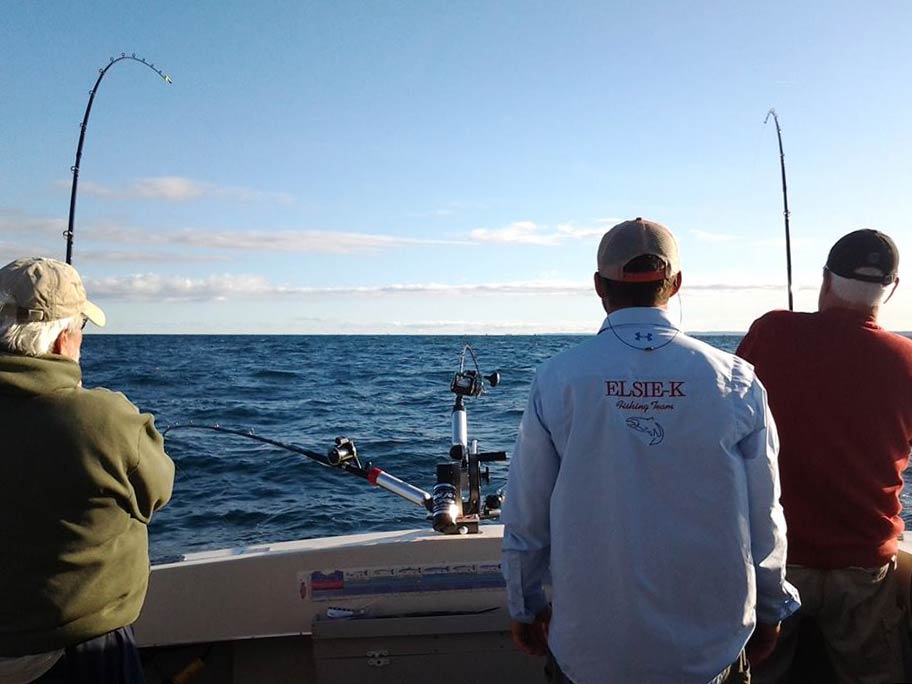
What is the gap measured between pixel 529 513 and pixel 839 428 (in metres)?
0.95

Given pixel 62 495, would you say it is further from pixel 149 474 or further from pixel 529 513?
pixel 529 513

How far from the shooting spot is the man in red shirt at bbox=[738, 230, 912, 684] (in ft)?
6.97

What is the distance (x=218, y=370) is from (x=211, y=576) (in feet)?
99.0

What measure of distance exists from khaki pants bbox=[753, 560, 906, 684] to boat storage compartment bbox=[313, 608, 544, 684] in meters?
1.17

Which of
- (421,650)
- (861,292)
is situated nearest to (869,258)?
(861,292)

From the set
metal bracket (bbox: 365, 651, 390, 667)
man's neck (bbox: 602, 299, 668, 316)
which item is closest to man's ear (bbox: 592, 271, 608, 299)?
man's neck (bbox: 602, 299, 668, 316)

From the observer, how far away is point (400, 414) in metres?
17.2

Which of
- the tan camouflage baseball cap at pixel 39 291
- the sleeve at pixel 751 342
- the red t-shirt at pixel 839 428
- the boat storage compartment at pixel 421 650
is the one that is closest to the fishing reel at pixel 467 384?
the boat storage compartment at pixel 421 650

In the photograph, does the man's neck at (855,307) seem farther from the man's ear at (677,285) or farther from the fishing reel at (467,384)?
the fishing reel at (467,384)

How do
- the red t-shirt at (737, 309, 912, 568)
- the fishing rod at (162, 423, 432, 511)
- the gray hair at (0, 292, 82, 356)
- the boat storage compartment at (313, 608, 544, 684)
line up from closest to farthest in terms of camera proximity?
1. the gray hair at (0, 292, 82, 356)
2. the red t-shirt at (737, 309, 912, 568)
3. the boat storage compartment at (313, 608, 544, 684)
4. the fishing rod at (162, 423, 432, 511)

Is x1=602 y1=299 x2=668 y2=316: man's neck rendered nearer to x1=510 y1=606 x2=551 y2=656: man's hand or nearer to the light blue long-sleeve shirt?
the light blue long-sleeve shirt

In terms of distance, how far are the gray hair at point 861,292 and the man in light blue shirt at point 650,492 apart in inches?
28.2

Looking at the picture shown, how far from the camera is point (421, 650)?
3.11 meters

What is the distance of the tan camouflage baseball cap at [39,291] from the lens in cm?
184
